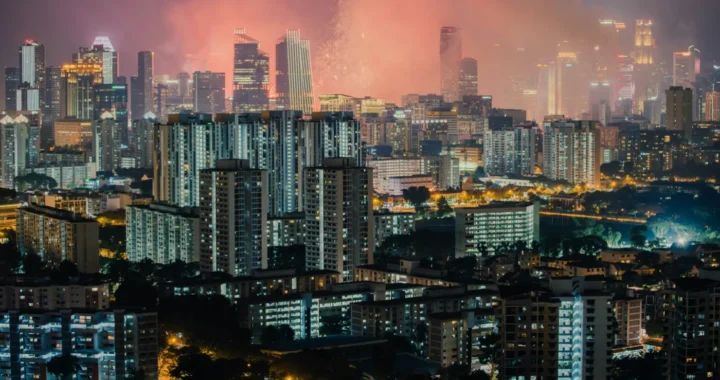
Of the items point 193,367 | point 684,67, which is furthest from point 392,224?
point 684,67

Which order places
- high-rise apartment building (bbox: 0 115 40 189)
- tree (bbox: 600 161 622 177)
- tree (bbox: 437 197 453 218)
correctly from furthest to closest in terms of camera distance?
tree (bbox: 600 161 622 177) < high-rise apartment building (bbox: 0 115 40 189) < tree (bbox: 437 197 453 218)

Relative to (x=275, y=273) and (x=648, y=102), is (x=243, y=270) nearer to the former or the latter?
(x=275, y=273)

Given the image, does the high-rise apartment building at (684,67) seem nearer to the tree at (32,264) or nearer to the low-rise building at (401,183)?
the low-rise building at (401,183)

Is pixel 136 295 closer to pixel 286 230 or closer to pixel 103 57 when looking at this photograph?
pixel 286 230

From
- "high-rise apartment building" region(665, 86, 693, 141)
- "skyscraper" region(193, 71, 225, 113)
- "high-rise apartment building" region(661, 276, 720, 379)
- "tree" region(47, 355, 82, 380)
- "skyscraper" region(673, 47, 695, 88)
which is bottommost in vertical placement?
"tree" region(47, 355, 82, 380)

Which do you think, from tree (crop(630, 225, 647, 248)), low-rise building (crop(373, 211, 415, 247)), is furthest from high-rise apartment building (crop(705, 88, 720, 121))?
low-rise building (crop(373, 211, 415, 247))

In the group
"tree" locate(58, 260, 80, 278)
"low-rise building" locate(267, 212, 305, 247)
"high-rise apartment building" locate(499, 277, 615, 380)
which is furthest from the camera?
"low-rise building" locate(267, 212, 305, 247)

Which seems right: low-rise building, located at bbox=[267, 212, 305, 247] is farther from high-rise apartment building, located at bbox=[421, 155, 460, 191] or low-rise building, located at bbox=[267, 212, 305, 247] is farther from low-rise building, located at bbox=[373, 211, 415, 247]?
high-rise apartment building, located at bbox=[421, 155, 460, 191]
